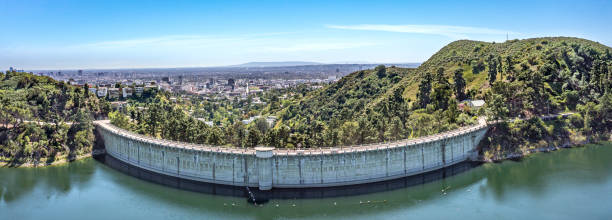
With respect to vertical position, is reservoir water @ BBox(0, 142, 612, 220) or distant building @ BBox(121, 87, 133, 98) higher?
distant building @ BBox(121, 87, 133, 98)

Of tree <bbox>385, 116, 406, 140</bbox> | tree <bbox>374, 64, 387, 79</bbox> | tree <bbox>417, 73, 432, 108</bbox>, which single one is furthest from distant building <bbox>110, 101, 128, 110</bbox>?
→ tree <bbox>385, 116, 406, 140</bbox>

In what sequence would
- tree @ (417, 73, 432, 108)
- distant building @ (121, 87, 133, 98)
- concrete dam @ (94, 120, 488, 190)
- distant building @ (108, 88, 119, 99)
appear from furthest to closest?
distant building @ (121, 87, 133, 98) → distant building @ (108, 88, 119, 99) → tree @ (417, 73, 432, 108) → concrete dam @ (94, 120, 488, 190)

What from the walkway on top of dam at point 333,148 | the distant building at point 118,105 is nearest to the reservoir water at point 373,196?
the walkway on top of dam at point 333,148

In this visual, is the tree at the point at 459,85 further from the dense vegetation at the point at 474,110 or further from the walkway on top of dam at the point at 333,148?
the walkway on top of dam at the point at 333,148

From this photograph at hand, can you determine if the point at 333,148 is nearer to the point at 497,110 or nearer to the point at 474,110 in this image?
the point at 497,110

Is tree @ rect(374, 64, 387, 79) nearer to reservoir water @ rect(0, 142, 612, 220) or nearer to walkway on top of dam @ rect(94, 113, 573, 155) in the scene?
walkway on top of dam @ rect(94, 113, 573, 155)

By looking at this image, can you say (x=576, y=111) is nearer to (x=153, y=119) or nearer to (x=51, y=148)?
(x=153, y=119)

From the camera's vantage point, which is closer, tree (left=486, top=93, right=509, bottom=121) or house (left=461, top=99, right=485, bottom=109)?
tree (left=486, top=93, right=509, bottom=121)
